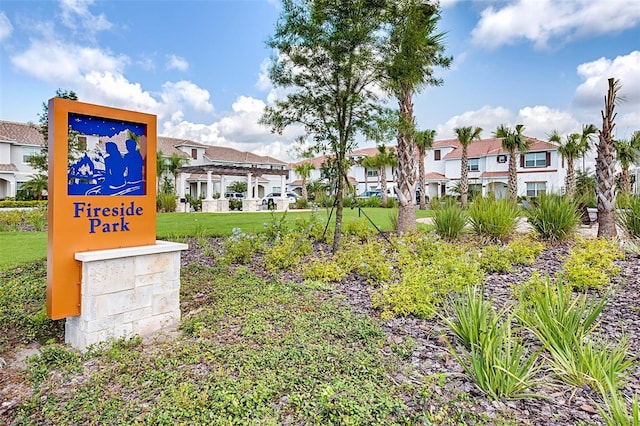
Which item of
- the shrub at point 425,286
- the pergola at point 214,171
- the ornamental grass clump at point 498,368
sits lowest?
the ornamental grass clump at point 498,368

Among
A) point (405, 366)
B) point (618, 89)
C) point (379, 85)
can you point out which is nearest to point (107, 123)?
point (405, 366)

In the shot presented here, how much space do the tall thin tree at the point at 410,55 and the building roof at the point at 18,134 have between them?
3138cm

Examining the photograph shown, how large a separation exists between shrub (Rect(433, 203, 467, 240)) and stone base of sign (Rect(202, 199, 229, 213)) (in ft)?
67.5

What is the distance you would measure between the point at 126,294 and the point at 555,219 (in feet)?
24.7

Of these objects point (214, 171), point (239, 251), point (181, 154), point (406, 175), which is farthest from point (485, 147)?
point (239, 251)

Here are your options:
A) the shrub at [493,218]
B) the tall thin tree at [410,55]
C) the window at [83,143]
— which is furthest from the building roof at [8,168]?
the shrub at [493,218]

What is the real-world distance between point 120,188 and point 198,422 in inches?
98.9

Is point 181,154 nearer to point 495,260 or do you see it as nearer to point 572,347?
point 495,260

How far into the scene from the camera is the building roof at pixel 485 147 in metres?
34.4

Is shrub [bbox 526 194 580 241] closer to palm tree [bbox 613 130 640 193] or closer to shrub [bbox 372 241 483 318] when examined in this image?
shrub [bbox 372 241 483 318]

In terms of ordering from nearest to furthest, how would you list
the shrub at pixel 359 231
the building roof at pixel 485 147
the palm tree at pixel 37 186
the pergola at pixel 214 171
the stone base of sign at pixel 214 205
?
1. the shrub at pixel 359 231
2. the pergola at pixel 214 171
3. the stone base of sign at pixel 214 205
4. the palm tree at pixel 37 186
5. the building roof at pixel 485 147

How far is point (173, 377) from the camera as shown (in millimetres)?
2883

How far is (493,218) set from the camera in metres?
7.73

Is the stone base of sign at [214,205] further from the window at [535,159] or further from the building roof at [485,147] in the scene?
the window at [535,159]
